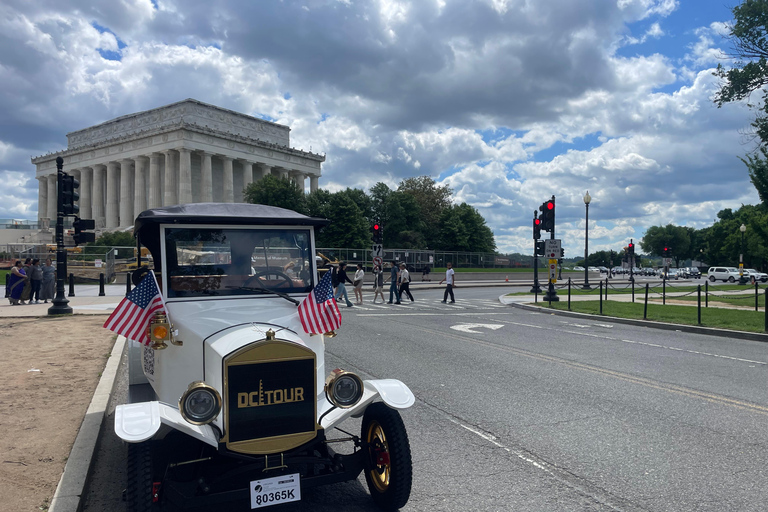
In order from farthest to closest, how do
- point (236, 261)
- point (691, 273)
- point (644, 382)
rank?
point (691, 273)
point (644, 382)
point (236, 261)

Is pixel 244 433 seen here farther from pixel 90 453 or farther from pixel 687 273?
pixel 687 273

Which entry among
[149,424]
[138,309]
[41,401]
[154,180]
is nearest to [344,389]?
[149,424]

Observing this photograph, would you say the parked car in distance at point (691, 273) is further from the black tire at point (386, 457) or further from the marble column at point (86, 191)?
the black tire at point (386, 457)

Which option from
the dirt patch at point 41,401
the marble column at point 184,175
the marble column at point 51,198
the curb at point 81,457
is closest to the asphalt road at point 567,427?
the curb at point 81,457

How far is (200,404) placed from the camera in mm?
3852

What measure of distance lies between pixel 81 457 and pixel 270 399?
7.64 feet

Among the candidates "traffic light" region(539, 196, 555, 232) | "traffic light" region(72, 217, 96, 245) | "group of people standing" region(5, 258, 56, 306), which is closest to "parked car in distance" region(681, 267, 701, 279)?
"traffic light" region(539, 196, 555, 232)

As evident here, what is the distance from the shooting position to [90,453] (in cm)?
521

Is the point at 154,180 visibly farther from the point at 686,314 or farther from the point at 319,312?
the point at 319,312

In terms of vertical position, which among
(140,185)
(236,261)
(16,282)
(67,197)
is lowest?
(16,282)

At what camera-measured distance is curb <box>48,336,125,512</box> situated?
4262 mm

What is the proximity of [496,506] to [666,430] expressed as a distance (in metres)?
2.85

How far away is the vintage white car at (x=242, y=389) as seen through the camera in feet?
12.4

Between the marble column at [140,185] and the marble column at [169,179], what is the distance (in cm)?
524
